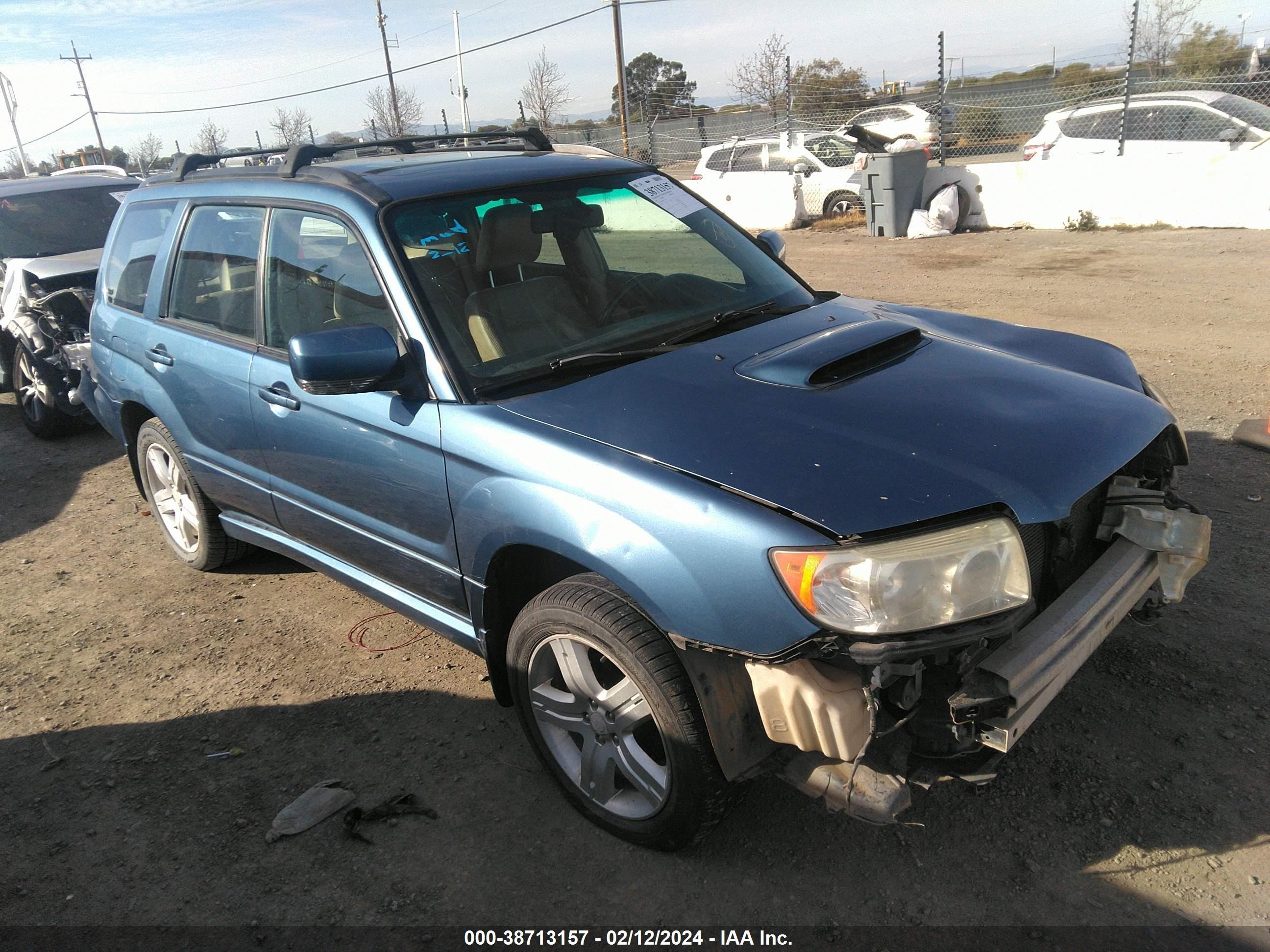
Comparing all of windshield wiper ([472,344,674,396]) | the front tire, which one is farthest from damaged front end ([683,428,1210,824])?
the front tire

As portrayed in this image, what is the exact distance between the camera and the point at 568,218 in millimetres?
3590

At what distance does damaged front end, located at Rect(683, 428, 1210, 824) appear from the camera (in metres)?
2.13

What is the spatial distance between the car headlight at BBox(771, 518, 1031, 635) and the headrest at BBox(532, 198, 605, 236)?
1880 mm

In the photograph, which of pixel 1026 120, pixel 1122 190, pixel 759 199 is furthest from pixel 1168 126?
pixel 759 199

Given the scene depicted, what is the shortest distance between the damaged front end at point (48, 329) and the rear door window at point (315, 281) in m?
4.32

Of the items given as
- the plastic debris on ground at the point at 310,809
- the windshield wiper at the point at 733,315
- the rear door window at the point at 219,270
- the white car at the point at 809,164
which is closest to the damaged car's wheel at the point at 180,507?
the rear door window at the point at 219,270

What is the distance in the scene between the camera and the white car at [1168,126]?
1235 cm

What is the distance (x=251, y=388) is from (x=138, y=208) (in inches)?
69.4

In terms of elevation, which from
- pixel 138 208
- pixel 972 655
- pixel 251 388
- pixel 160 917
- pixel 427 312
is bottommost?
pixel 160 917

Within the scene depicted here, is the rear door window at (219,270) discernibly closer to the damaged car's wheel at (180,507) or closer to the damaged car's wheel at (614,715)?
the damaged car's wheel at (180,507)

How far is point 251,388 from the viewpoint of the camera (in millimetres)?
3627

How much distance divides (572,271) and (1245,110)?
13.4 metres

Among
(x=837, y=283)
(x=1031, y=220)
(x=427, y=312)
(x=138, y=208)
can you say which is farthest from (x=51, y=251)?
(x=1031, y=220)

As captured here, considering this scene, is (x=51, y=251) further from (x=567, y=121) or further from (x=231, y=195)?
(x=567, y=121)
